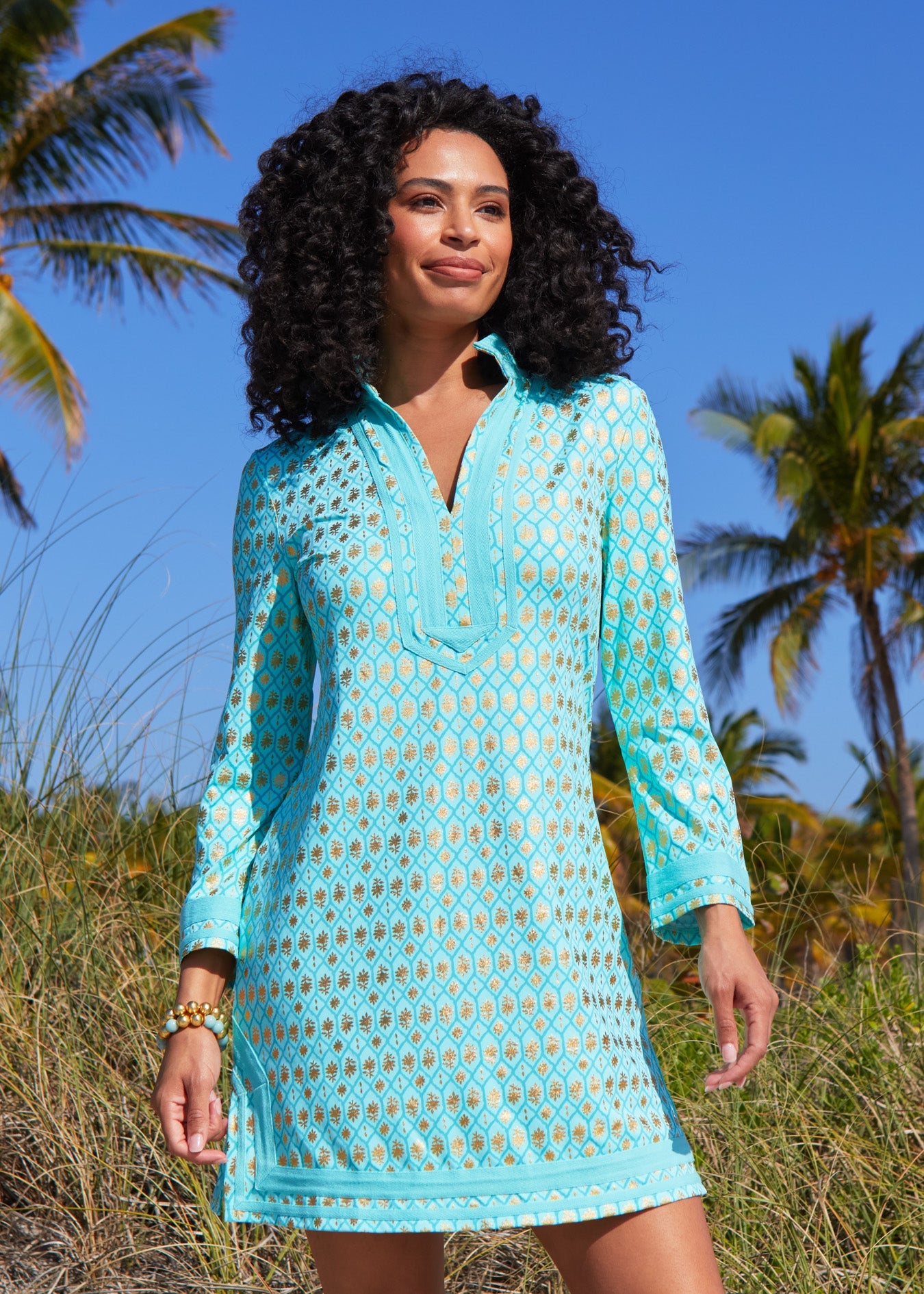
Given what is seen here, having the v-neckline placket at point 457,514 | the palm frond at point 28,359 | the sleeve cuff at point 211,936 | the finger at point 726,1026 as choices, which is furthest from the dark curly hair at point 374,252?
the palm frond at point 28,359

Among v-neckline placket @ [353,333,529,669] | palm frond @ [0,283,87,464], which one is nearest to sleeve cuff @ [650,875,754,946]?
v-neckline placket @ [353,333,529,669]

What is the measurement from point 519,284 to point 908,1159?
2.42 metres

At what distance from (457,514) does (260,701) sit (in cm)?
44

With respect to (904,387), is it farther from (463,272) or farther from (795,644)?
(463,272)

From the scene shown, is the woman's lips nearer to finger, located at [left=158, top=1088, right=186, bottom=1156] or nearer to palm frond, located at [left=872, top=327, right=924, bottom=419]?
finger, located at [left=158, top=1088, right=186, bottom=1156]

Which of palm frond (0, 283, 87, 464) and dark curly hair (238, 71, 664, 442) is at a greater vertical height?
palm frond (0, 283, 87, 464)

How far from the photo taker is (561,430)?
184 centimetres

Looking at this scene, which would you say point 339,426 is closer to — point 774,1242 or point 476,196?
point 476,196

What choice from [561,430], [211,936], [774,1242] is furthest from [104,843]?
[561,430]

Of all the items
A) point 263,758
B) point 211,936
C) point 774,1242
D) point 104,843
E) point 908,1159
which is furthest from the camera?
point 104,843

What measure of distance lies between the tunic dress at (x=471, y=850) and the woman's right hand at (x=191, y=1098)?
33 millimetres

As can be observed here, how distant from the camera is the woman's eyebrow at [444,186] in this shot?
1.96m

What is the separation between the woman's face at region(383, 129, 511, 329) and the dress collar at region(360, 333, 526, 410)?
0.04 metres

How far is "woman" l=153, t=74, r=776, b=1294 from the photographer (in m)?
1.56
